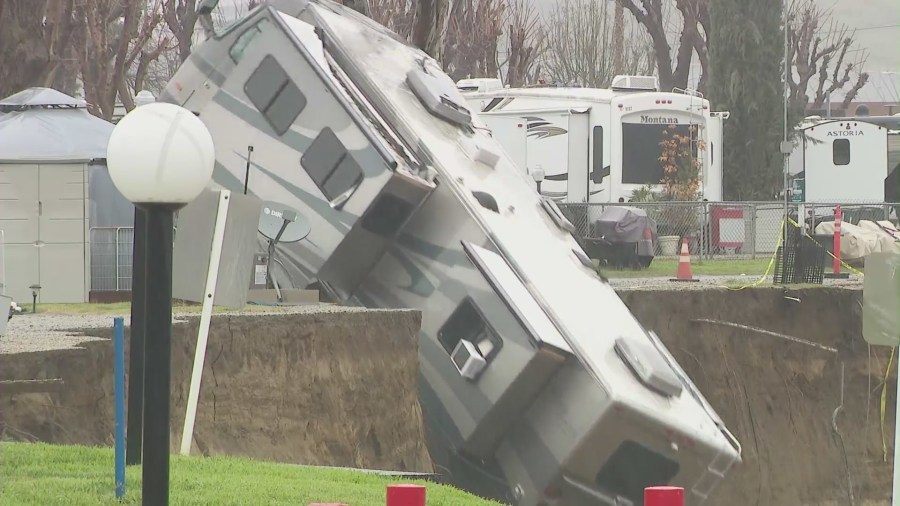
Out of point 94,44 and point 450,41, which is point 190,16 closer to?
point 94,44

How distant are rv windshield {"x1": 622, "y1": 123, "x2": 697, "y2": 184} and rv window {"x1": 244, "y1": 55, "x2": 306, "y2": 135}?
13.6 metres

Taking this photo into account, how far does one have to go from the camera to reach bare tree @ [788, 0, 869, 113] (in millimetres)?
55594

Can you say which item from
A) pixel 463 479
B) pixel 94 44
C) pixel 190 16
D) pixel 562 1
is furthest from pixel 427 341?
pixel 562 1

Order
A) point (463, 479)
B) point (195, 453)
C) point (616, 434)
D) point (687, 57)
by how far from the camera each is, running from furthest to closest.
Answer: point (687, 57), point (463, 479), point (616, 434), point (195, 453)

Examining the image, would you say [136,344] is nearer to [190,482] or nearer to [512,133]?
[190,482]

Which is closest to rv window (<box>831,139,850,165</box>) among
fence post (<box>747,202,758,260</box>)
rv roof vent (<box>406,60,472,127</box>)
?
fence post (<box>747,202,758,260</box>)

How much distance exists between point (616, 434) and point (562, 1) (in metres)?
50.1

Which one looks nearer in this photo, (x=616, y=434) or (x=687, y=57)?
(x=616, y=434)

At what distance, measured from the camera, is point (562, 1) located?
200 feet

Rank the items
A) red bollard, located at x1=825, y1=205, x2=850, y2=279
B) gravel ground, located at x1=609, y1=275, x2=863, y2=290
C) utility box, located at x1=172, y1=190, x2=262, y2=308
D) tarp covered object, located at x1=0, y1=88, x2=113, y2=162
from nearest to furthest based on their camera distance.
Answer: utility box, located at x1=172, y1=190, x2=262, y2=308 < tarp covered object, located at x1=0, y1=88, x2=113, y2=162 < gravel ground, located at x1=609, y1=275, x2=863, y2=290 < red bollard, located at x1=825, y1=205, x2=850, y2=279

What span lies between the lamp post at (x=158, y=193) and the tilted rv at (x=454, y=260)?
641 cm

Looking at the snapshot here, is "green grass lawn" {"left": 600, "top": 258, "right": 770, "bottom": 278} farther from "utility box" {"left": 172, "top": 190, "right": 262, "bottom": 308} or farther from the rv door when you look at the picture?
"utility box" {"left": 172, "top": 190, "right": 262, "bottom": 308}

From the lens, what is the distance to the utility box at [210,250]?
922 centimetres

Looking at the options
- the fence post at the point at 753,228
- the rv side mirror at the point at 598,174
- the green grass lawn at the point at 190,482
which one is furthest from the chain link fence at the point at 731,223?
the green grass lawn at the point at 190,482
